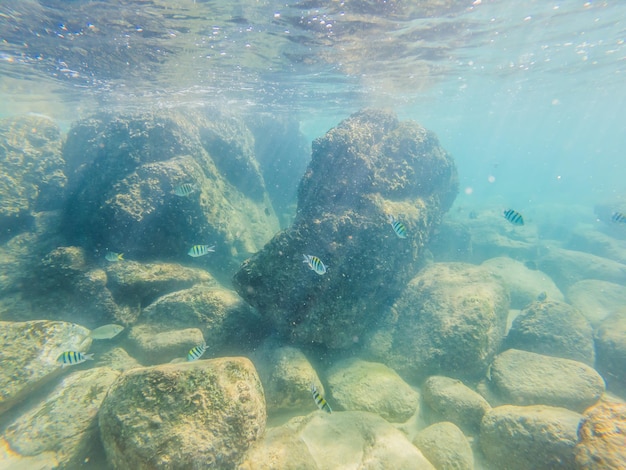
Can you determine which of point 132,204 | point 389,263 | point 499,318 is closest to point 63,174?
point 132,204

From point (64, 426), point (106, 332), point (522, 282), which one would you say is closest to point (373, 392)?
point (64, 426)

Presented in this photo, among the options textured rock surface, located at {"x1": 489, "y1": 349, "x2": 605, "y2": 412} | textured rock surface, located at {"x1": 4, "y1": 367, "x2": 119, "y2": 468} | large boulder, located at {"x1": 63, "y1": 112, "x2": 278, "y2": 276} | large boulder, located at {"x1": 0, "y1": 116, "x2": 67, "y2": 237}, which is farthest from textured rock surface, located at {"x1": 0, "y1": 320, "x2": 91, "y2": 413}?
textured rock surface, located at {"x1": 489, "y1": 349, "x2": 605, "y2": 412}

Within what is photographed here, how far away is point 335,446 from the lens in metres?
4.61

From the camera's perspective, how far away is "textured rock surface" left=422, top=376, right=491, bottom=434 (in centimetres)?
583

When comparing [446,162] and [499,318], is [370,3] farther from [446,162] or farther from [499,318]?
[499,318]

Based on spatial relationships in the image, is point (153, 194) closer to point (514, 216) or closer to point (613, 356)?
point (514, 216)

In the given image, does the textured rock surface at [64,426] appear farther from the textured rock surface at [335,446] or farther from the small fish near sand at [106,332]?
the textured rock surface at [335,446]

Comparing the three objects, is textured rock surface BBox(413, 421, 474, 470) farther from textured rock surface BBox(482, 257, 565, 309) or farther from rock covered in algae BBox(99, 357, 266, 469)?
textured rock surface BBox(482, 257, 565, 309)

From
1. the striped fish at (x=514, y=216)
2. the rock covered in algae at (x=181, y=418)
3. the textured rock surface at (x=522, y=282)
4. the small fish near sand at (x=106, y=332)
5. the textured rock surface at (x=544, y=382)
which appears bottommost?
the textured rock surface at (x=522, y=282)

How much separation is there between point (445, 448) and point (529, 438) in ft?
4.64

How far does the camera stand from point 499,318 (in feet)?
26.6

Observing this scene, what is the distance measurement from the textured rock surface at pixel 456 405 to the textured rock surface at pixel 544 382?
87cm

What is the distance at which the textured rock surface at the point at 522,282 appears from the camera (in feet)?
39.8

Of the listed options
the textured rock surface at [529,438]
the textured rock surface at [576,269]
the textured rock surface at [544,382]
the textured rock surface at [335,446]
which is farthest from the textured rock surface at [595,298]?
the textured rock surface at [335,446]
